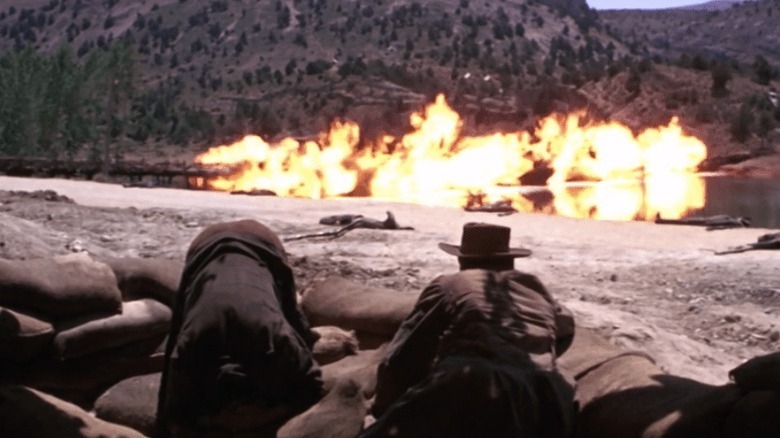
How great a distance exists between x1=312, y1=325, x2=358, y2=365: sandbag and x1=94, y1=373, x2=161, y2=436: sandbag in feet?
3.98

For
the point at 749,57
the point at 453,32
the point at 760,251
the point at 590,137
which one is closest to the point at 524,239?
the point at 760,251

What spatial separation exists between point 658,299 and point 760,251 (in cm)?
416

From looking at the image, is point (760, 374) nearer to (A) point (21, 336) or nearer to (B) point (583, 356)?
(B) point (583, 356)

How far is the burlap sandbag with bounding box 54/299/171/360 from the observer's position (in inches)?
268

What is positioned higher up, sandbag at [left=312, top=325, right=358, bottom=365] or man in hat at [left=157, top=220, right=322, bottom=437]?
man in hat at [left=157, top=220, right=322, bottom=437]

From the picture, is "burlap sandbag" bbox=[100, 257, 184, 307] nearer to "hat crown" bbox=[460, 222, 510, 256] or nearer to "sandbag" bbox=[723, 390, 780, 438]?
"hat crown" bbox=[460, 222, 510, 256]

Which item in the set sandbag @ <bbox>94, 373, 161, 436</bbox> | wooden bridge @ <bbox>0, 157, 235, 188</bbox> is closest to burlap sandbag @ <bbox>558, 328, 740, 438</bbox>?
sandbag @ <bbox>94, 373, 161, 436</bbox>

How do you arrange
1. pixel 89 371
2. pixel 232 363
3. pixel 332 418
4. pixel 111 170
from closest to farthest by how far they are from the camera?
pixel 232 363 → pixel 332 418 → pixel 89 371 → pixel 111 170

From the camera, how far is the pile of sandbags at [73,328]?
21.8 ft

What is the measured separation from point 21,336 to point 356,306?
2779 millimetres

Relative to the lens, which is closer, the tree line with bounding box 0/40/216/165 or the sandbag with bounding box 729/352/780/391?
the sandbag with bounding box 729/352/780/391

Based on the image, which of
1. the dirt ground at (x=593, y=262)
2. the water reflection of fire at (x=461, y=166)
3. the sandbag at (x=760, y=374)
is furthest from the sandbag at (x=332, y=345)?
the water reflection of fire at (x=461, y=166)

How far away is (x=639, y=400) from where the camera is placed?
4918 millimetres

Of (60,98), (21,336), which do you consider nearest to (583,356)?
(21,336)
